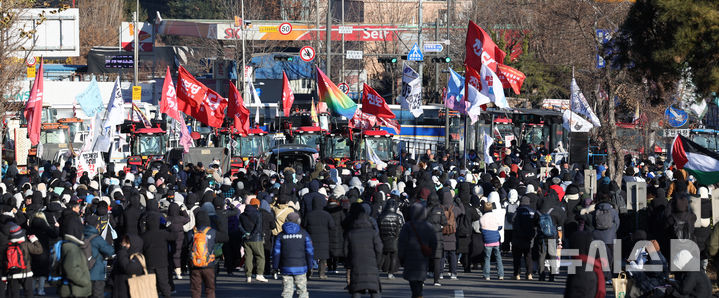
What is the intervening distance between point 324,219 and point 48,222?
416cm

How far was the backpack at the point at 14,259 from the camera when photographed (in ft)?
47.5

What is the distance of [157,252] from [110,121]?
11.2m

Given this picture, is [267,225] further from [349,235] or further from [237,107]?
[237,107]

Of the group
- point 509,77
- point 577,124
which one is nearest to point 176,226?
point 509,77

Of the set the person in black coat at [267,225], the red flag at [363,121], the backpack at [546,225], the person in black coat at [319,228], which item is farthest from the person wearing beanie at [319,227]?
the red flag at [363,121]

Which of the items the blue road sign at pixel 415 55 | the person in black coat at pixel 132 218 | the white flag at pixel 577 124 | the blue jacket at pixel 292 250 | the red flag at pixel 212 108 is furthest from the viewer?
the blue road sign at pixel 415 55

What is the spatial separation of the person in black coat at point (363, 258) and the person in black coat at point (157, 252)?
2704mm

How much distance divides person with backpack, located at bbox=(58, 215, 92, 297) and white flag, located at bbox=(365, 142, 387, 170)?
18.4 m

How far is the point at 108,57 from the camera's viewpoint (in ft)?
221

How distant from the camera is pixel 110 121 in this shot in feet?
84.8

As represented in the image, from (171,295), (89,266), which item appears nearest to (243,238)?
(171,295)

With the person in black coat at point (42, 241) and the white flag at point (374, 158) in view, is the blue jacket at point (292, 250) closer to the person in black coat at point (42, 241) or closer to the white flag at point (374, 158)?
the person in black coat at point (42, 241)

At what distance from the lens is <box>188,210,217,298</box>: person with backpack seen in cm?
1467

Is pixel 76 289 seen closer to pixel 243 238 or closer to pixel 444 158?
pixel 243 238
